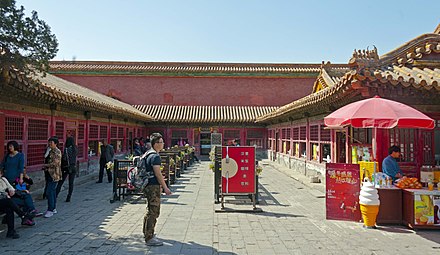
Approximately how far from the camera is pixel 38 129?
28.5 feet

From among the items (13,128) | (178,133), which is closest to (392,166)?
(13,128)

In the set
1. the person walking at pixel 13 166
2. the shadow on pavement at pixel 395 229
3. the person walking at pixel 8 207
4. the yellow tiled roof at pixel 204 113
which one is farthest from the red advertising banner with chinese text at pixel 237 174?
the yellow tiled roof at pixel 204 113

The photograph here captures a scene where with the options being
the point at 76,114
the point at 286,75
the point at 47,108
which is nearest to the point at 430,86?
the point at 47,108

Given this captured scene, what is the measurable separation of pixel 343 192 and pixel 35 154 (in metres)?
Result: 7.84

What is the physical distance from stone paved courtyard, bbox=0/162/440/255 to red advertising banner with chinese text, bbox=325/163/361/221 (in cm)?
18

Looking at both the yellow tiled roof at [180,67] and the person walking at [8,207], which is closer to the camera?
the person walking at [8,207]

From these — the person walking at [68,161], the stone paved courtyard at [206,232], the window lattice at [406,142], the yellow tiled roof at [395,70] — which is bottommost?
the stone paved courtyard at [206,232]

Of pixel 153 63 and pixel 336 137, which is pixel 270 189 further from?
pixel 153 63

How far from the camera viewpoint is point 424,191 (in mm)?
5566

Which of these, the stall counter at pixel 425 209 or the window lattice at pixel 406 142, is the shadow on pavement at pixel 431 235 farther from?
the window lattice at pixel 406 142

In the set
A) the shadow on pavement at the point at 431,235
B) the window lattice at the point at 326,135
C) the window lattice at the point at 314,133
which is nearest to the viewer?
the shadow on pavement at the point at 431,235

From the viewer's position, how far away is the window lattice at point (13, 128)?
732cm

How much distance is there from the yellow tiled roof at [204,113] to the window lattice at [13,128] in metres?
13.7

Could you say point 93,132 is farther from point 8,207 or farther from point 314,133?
point 314,133
